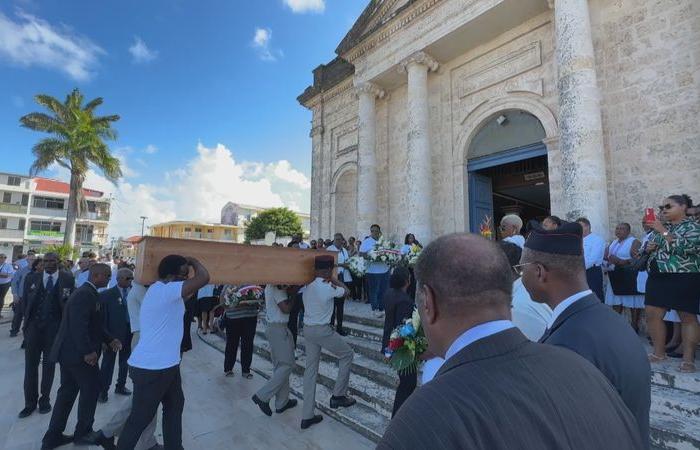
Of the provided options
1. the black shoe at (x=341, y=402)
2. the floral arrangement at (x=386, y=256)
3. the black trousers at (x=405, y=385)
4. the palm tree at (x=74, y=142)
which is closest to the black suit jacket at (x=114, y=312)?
the black shoe at (x=341, y=402)

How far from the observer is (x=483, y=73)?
33.1 feet

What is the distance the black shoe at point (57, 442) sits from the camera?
13.2ft

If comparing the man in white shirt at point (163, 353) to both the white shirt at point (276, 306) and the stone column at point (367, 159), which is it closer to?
the white shirt at point (276, 306)

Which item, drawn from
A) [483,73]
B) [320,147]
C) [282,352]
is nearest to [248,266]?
[282,352]

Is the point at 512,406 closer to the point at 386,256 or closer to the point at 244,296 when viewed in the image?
the point at 244,296

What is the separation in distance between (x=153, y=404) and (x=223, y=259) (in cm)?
145

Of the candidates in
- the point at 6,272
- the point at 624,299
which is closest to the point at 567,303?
the point at 624,299

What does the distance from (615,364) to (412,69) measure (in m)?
10.8

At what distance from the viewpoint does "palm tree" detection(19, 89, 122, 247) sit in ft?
65.4

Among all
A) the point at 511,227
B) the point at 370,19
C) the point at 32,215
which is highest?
the point at 370,19

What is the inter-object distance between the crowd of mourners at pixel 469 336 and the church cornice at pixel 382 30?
721cm

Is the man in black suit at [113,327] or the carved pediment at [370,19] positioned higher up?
the carved pediment at [370,19]

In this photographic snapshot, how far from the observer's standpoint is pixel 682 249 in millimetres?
4184

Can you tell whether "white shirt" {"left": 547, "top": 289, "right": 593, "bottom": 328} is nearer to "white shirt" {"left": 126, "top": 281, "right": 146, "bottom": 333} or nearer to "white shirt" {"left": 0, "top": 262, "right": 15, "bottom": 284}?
"white shirt" {"left": 126, "top": 281, "right": 146, "bottom": 333}
